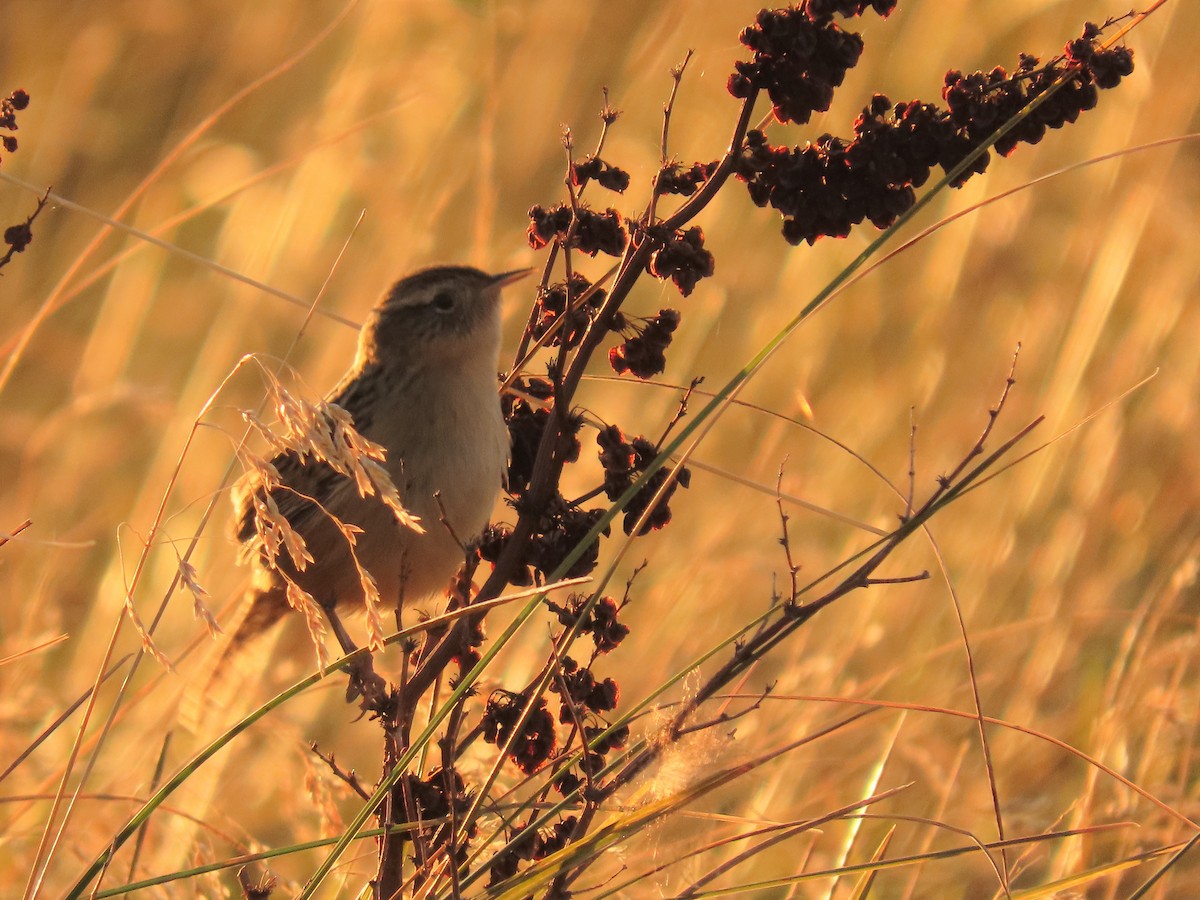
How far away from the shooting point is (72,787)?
3.90 metres

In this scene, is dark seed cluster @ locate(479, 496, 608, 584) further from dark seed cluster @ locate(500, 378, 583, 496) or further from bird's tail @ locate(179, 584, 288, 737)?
bird's tail @ locate(179, 584, 288, 737)

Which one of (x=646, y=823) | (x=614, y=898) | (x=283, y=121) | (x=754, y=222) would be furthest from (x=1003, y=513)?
(x=283, y=121)

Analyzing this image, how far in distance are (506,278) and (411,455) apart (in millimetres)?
614

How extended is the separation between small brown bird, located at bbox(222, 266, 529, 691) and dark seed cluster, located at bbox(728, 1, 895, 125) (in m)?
1.18

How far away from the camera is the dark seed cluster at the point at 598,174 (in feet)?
8.82

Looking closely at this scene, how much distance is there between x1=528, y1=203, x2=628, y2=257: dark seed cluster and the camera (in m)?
2.74

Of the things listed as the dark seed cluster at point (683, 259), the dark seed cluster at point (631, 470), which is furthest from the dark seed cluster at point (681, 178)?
the dark seed cluster at point (631, 470)

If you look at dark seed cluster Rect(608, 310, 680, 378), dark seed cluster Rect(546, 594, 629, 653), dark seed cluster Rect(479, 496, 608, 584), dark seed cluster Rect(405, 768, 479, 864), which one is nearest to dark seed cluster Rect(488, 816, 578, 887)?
dark seed cluster Rect(405, 768, 479, 864)

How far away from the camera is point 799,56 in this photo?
96.6 inches

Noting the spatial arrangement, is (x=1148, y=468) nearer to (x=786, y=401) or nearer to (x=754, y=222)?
(x=786, y=401)

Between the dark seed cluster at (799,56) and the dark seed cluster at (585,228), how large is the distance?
36 centimetres

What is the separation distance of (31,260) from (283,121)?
1406mm

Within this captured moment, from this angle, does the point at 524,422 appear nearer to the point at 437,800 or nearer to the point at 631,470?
the point at 631,470

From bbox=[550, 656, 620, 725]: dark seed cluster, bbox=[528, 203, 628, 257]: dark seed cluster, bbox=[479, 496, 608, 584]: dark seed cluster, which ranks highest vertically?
bbox=[528, 203, 628, 257]: dark seed cluster
